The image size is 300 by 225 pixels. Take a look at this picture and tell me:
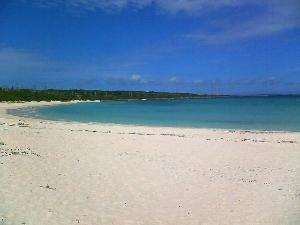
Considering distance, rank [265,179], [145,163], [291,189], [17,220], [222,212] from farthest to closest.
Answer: [145,163] → [265,179] → [291,189] → [222,212] → [17,220]

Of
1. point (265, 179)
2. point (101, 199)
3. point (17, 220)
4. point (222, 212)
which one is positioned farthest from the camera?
point (265, 179)

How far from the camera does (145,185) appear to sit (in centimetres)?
688

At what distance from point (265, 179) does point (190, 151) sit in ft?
11.8

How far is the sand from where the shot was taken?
17.2 ft

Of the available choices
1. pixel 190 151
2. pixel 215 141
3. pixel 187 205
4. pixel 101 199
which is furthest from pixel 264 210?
pixel 215 141

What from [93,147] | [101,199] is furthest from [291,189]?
[93,147]

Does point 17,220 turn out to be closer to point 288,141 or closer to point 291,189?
point 291,189

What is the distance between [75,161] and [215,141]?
6.02 meters

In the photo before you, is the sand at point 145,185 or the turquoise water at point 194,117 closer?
the sand at point 145,185

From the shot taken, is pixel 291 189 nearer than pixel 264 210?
No

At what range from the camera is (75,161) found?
351 inches

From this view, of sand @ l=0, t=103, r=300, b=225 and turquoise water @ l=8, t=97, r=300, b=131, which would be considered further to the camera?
turquoise water @ l=8, t=97, r=300, b=131

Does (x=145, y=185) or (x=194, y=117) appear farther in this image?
(x=194, y=117)

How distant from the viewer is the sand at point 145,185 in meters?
5.25
